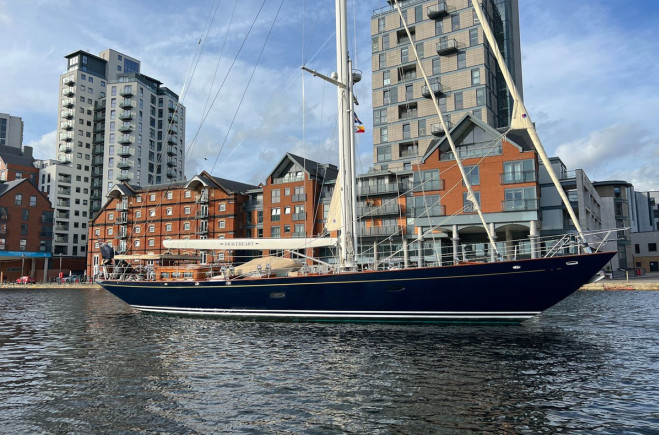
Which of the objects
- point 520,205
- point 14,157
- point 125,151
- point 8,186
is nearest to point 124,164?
point 125,151

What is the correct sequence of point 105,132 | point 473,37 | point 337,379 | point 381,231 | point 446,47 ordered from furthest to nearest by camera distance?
point 105,132 < point 446,47 < point 473,37 < point 381,231 < point 337,379

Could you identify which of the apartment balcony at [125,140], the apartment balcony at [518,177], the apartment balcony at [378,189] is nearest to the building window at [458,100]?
the apartment balcony at [378,189]

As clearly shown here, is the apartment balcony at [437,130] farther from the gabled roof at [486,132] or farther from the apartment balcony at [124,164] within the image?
the apartment balcony at [124,164]

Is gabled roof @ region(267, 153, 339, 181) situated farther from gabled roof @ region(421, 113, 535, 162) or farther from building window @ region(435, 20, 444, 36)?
building window @ region(435, 20, 444, 36)

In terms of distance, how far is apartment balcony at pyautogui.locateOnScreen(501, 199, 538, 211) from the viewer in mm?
46625

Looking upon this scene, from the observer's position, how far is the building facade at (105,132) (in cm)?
11256

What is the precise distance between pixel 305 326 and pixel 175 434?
14.0 metres

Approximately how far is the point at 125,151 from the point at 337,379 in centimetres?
11259

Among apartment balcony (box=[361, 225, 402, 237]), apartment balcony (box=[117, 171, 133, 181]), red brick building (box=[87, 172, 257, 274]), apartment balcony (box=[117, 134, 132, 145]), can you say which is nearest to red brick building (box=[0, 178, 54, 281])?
red brick building (box=[87, 172, 257, 274])

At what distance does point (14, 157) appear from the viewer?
355 feet

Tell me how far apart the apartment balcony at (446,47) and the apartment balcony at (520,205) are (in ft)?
110

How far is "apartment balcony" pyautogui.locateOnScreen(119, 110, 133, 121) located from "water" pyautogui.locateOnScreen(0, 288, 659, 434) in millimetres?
100893

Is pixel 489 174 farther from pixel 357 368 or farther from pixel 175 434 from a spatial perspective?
pixel 175 434

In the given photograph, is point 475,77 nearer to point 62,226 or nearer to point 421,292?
point 421,292
